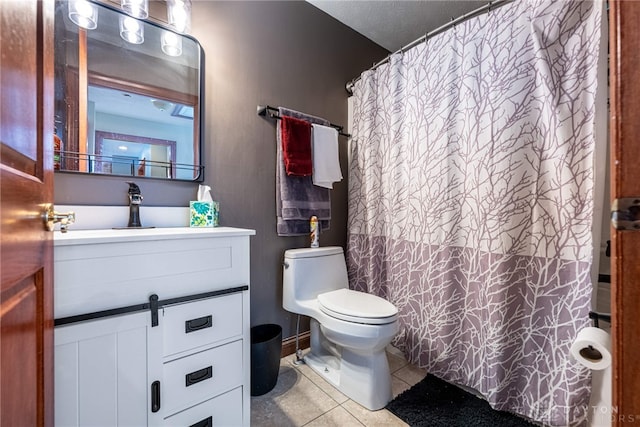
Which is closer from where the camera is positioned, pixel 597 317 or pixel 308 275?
pixel 597 317

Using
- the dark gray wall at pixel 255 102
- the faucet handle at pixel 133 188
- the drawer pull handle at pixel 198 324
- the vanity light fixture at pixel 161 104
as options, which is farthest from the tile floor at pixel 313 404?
the vanity light fixture at pixel 161 104

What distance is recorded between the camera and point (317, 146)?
69.8 inches

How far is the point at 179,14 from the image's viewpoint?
51.5 inches

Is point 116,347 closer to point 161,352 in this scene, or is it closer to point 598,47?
point 161,352

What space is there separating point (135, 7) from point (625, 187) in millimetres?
1732

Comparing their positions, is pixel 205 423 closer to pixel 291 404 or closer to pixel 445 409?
pixel 291 404

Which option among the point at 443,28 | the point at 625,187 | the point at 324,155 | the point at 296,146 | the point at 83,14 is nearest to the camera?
the point at 625,187

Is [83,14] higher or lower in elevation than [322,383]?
higher

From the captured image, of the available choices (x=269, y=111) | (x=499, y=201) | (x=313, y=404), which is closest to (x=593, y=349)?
(x=499, y=201)

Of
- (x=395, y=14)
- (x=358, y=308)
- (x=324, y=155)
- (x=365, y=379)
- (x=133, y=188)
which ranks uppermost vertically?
(x=395, y=14)

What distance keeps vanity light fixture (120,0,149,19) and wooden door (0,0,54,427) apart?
0.76 m

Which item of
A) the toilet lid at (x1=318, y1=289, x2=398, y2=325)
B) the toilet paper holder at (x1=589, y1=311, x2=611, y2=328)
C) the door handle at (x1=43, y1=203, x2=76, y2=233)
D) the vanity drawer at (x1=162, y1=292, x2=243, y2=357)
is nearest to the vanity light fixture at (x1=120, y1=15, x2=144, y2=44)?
the door handle at (x1=43, y1=203, x2=76, y2=233)

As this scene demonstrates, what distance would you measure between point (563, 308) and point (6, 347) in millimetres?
1607

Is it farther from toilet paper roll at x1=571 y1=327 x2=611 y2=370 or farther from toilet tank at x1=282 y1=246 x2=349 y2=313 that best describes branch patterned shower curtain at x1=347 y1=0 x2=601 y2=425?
toilet tank at x1=282 y1=246 x2=349 y2=313
